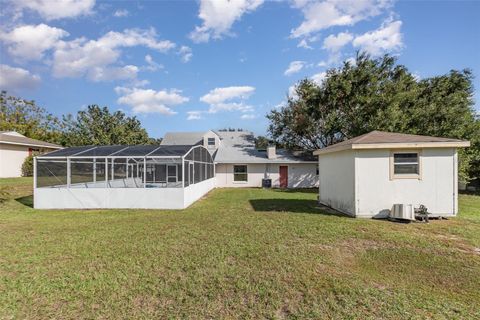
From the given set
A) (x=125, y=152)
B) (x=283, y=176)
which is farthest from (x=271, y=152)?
(x=125, y=152)

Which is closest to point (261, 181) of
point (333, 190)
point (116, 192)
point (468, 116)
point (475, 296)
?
point (333, 190)

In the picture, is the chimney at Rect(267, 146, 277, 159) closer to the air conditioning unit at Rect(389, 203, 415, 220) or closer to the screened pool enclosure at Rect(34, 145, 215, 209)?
the screened pool enclosure at Rect(34, 145, 215, 209)

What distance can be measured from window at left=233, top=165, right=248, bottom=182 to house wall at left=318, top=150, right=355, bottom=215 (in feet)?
32.4

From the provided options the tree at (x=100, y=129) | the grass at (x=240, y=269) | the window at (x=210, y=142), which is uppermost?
the tree at (x=100, y=129)

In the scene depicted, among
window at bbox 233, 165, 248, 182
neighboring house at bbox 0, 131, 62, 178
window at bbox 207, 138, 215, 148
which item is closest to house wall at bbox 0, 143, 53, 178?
neighboring house at bbox 0, 131, 62, 178

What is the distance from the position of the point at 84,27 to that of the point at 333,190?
46.7 feet

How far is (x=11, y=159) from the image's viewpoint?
19.6 meters

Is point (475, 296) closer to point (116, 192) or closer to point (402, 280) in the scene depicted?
point (402, 280)

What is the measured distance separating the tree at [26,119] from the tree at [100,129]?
4253 mm

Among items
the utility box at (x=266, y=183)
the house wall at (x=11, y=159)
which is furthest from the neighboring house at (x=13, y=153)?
the utility box at (x=266, y=183)

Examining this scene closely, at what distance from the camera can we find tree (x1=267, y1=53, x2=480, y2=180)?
16.0 m

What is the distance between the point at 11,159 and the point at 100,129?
9.42 meters

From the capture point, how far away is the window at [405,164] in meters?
8.72

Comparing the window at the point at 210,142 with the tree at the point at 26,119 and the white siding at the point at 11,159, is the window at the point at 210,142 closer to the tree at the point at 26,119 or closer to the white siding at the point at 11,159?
the white siding at the point at 11,159
